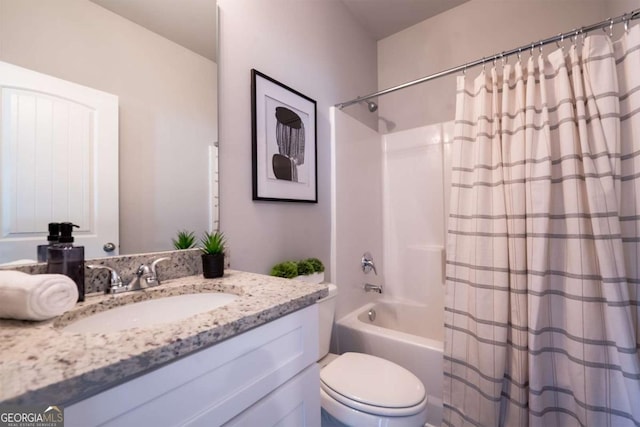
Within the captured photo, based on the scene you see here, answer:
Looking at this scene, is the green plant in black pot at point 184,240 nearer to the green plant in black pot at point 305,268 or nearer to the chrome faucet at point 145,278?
the chrome faucet at point 145,278

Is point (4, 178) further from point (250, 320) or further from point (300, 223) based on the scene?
point (300, 223)

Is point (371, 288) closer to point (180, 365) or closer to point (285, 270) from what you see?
point (285, 270)

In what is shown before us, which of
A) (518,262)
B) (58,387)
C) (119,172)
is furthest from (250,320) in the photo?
(518,262)

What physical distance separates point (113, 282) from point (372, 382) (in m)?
1.00

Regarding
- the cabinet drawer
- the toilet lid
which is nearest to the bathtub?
the toilet lid

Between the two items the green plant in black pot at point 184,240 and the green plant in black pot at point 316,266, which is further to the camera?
the green plant in black pot at point 316,266

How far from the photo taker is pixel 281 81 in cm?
138

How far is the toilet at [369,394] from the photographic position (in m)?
0.92

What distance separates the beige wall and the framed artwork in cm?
100

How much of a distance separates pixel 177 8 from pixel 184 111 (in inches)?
15.7

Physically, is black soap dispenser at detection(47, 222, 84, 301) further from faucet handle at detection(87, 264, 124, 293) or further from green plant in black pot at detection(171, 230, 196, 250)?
green plant in black pot at detection(171, 230, 196, 250)

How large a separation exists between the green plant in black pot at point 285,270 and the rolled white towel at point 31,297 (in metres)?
0.77

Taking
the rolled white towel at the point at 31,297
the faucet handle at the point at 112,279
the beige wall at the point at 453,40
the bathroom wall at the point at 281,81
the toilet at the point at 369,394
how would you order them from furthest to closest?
the beige wall at the point at 453,40 → the bathroom wall at the point at 281,81 → the toilet at the point at 369,394 → the faucet handle at the point at 112,279 → the rolled white towel at the point at 31,297

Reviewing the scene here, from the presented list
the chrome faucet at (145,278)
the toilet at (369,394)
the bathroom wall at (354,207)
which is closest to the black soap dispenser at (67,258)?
the chrome faucet at (145,278)
